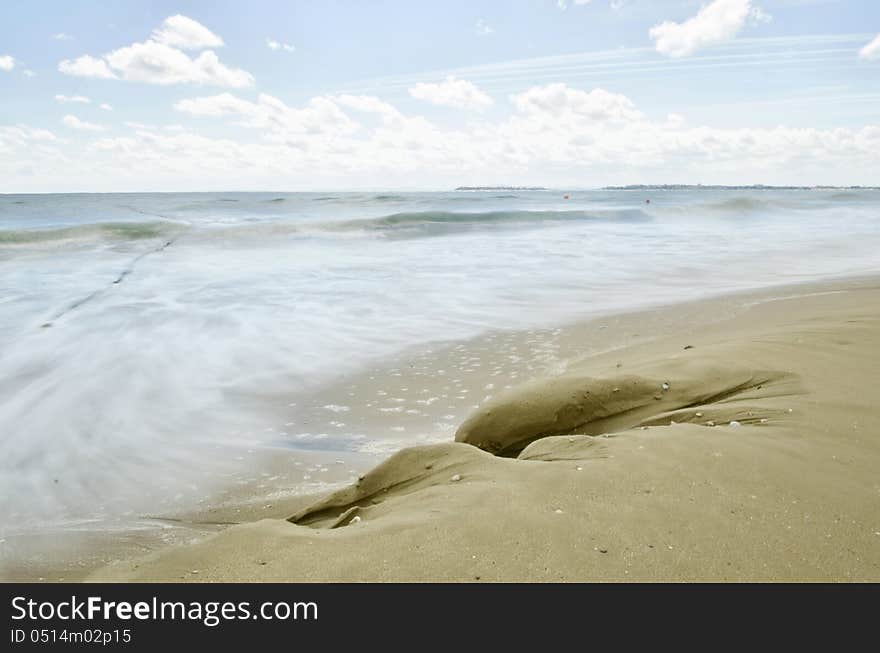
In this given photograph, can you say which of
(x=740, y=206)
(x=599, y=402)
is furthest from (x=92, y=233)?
(x=740, y=206)

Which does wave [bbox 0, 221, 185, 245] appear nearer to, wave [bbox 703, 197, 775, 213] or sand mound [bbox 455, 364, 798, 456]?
sand mound [bbox 455, 364, 798, 456]

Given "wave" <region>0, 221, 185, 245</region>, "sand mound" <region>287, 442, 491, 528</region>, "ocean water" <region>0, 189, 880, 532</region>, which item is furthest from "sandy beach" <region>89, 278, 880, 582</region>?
"wave" <region>0, 221, 185, 245</region>

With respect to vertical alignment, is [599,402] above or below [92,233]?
below

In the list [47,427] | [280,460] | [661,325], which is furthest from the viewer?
[661,325]

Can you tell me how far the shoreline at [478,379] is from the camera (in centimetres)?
236

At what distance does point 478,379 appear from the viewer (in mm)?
6148

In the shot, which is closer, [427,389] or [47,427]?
[47,427]

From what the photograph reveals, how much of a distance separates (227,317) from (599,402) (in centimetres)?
702

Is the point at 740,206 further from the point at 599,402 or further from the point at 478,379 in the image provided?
the point at 599,402

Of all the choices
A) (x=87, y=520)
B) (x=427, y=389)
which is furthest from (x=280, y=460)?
(x=427, y=389)

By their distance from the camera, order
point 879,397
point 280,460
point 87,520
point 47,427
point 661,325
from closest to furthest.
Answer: point 879,397 < point 87,520 < point 280,460 < point 47,427 < point 661,325
